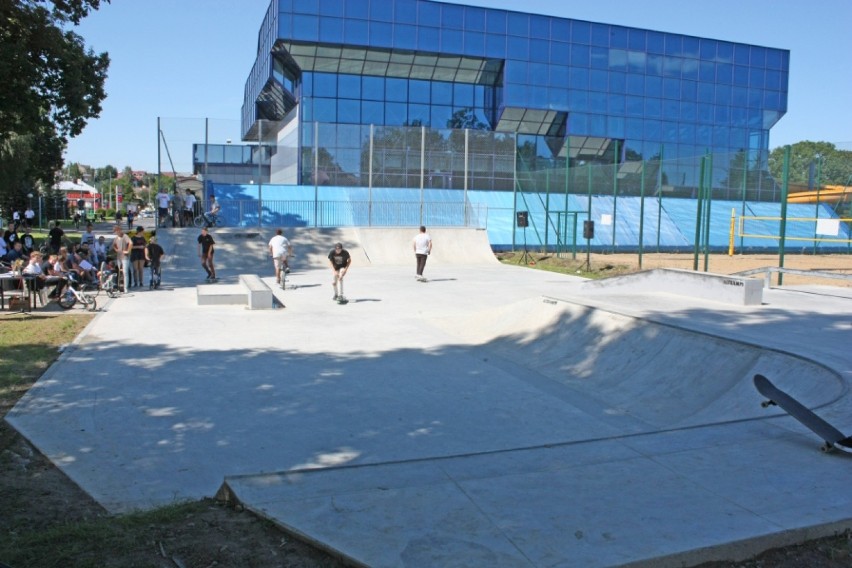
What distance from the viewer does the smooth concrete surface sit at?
4.13m

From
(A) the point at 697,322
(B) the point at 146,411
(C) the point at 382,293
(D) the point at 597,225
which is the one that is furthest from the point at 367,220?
(B) the point at 146,411

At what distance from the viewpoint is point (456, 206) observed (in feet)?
109

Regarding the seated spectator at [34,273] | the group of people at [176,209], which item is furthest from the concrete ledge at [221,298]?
the group of people at [176,209]

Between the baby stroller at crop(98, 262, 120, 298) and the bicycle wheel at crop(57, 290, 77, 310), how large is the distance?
1.75 meters

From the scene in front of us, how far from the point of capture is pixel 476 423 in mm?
7402

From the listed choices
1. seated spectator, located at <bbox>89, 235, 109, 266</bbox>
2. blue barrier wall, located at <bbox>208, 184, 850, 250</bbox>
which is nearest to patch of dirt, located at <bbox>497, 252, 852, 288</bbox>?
blue barrier wall, located at <bbox>208, 184, 850, 250</bbox>

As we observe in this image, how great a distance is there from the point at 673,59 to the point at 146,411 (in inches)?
1937

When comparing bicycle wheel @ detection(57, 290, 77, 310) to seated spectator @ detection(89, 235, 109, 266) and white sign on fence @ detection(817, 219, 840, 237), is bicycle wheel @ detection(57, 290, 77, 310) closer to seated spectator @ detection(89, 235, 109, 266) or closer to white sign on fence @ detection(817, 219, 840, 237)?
seated spectator @ detection(89, 235, 109, 266)

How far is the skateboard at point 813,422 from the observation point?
5355 millimetres

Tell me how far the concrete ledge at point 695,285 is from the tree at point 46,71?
48.4 ft

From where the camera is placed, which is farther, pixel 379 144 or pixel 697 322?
pixel 379 144

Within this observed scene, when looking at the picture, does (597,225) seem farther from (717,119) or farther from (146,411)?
(146,411)

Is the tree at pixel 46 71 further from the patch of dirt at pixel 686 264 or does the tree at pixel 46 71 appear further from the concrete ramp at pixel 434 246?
the patch of dirt at pixel 686 264

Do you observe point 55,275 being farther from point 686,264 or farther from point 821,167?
point 821,167
